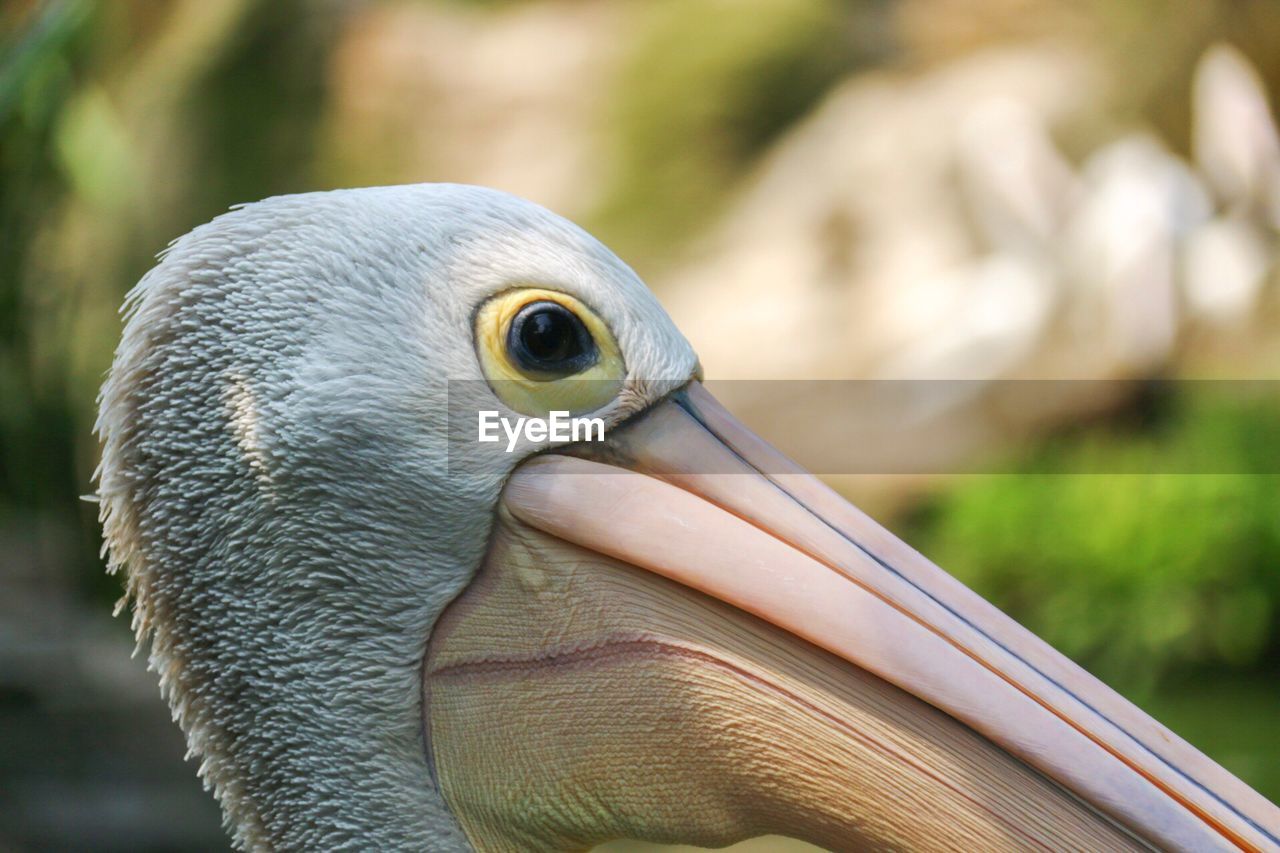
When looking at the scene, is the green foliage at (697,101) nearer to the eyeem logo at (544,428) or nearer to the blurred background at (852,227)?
the blurred background at (852,227)


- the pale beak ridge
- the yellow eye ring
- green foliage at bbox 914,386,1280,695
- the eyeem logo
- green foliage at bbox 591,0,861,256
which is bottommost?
green foliage at bbox 914,386,1280,695

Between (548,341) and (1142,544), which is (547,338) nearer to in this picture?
(548,341)

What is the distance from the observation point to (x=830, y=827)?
54.4 inches

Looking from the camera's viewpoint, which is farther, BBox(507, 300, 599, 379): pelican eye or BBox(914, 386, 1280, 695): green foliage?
BBox(914, 386, 1280, 695): green foliage

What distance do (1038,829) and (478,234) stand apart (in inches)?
32.6

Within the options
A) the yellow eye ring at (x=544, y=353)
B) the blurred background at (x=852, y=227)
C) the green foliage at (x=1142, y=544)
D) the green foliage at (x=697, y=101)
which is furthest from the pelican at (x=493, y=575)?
the green foliage at (x=697, y=101)

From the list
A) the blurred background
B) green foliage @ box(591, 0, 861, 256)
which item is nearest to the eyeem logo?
the blurred background

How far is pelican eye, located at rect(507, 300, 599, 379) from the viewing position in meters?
1.47

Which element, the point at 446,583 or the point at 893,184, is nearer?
the point at 446,583

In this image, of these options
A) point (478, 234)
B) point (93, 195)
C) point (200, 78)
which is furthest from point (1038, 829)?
point (200, 78)

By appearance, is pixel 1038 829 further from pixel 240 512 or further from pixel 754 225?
pixel 754 225

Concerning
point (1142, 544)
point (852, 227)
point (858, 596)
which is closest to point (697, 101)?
point (852, 227)

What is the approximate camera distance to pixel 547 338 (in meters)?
1.48

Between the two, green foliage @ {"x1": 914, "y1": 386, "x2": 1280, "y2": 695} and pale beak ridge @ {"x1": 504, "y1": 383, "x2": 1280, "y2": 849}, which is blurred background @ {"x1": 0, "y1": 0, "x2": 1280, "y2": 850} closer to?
green foliage @ {"x1": 914, "y1": 386, "x2": 1280, "y2": 695}
